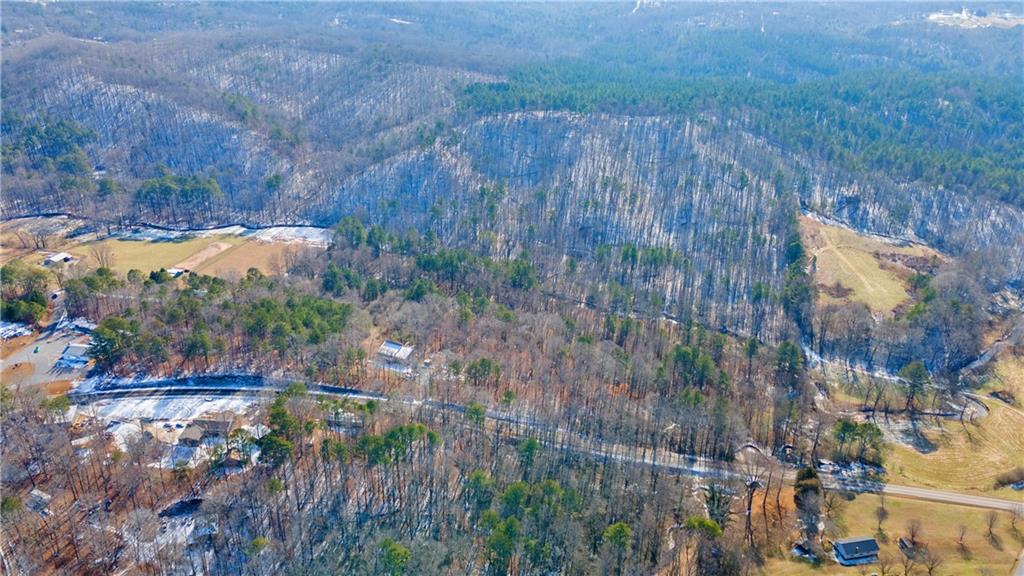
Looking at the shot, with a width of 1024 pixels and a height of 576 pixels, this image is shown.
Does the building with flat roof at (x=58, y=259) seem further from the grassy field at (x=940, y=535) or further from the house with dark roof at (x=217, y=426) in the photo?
the grassy field at (x=940, y=535)

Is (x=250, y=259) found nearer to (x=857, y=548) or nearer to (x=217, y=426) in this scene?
(x=217, y=426)

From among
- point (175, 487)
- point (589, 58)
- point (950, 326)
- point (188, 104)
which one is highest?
point (589, 58)

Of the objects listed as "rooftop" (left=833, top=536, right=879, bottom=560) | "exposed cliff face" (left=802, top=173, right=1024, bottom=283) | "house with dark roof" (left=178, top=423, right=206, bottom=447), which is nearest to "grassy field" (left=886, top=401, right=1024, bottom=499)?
"rooftop" (left=833, top=536, right=879, bottom=560)

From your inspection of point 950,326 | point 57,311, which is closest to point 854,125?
point 950,326

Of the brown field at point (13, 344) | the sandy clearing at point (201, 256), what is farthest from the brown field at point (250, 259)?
the brown field at point (13, 344)

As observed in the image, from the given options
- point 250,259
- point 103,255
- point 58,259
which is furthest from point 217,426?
point 58,259

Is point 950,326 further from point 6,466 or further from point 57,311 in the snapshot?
point 57,311
